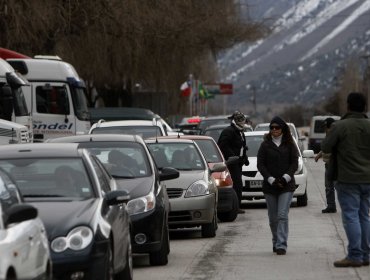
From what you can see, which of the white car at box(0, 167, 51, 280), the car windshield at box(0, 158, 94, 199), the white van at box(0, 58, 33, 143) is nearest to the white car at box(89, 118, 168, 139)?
the white van at box(0, 58, 33, 143)

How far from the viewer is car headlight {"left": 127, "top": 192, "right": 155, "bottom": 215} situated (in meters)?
14.4

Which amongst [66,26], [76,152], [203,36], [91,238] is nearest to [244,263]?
[76,152]

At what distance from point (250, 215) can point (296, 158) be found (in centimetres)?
702

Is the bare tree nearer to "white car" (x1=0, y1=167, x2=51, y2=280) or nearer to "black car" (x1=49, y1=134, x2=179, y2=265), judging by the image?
"black car" (x1=49, y1=134, x2=179, y2=265)

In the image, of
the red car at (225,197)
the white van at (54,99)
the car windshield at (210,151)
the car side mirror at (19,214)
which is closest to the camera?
the car side mirror at (19,214)

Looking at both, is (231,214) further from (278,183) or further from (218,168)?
(278,183)

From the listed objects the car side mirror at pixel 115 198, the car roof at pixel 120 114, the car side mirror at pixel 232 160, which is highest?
the car side mirror at pixel 115 198

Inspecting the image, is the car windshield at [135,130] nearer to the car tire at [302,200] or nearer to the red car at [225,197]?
the car tire at [302,200]

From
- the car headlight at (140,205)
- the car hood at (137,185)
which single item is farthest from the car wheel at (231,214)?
the car headlight at (140,205)

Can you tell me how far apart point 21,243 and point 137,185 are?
5.88 meters

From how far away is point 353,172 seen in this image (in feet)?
45.8

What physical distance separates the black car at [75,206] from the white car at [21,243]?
67 cm

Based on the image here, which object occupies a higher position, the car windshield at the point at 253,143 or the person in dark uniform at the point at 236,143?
the person in dark uniform at the point at 236,143

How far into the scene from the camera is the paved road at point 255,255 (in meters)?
13.6
